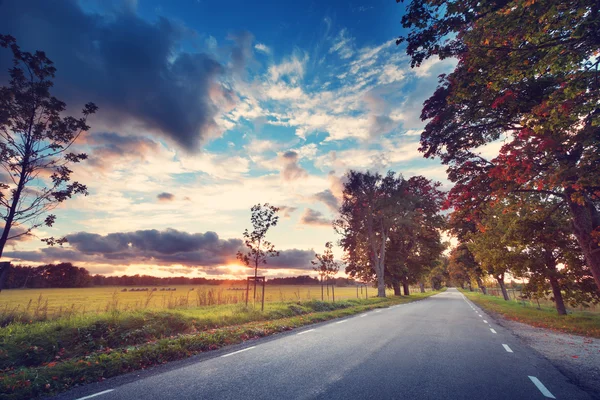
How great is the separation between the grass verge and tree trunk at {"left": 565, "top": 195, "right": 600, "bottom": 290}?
494 inches

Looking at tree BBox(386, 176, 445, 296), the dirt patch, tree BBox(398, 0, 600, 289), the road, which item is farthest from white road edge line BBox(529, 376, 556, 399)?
tree BBox(386, 176, 445, 296)

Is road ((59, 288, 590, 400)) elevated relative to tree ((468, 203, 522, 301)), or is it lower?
lower

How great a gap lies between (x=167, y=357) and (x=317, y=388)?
4615 millimetres

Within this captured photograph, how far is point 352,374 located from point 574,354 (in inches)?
292

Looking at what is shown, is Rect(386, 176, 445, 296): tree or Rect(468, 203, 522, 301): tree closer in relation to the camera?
Rect(468, 203, 522, 301): tree

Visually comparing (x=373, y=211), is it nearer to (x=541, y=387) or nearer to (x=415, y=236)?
(x=415, y=236)

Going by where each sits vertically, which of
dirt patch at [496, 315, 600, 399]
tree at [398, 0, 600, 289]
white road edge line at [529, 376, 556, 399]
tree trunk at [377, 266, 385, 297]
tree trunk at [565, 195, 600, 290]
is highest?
tree at [398, 0, 600, 289]

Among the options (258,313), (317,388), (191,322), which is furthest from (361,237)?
(317,388)

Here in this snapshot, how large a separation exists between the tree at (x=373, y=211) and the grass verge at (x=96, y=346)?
77.0ft

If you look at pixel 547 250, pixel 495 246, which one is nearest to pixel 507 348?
pixel 495 246

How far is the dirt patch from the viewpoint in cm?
563

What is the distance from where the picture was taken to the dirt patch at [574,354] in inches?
222

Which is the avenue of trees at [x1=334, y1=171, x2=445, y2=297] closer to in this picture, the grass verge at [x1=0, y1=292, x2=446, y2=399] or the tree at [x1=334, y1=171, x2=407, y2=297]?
the tree at [x1=334, y1=171, x2=407, y2=297]

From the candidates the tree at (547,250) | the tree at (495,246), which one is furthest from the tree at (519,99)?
the tree at (495,246)
